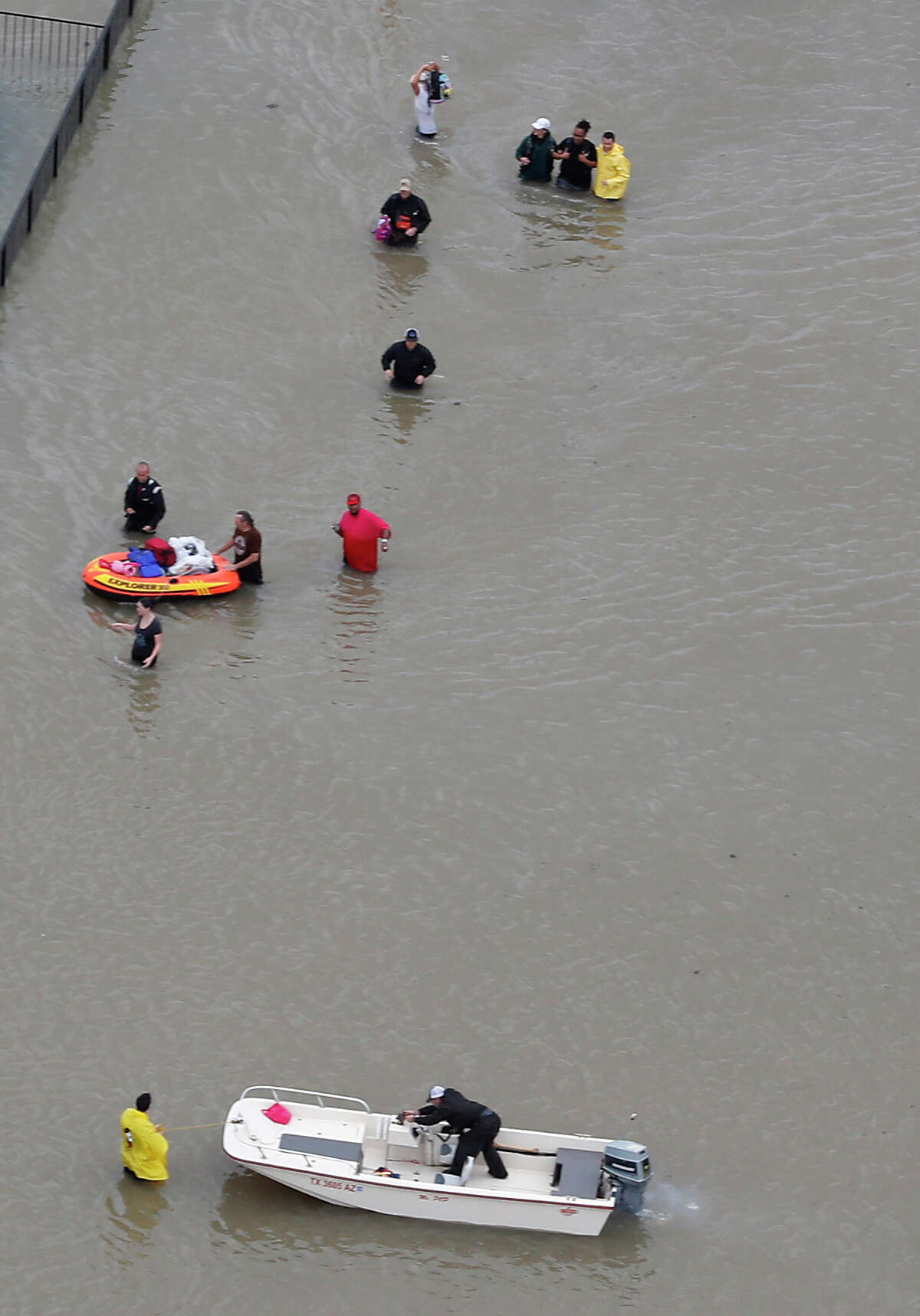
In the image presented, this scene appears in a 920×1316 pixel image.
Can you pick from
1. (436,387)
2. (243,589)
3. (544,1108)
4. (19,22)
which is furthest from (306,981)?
(19,22)

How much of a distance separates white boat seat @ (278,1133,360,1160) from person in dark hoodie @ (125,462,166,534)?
9148 mm

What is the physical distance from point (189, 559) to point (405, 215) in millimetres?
7996

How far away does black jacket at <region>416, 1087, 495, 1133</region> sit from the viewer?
1714 cm

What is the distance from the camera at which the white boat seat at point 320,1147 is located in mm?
17297

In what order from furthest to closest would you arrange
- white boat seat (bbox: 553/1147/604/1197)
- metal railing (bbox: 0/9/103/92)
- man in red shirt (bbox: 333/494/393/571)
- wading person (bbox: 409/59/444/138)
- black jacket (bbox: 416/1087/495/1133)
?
metal railing (bbox: 0/9/103/92) < wading person (bbox: 409/59/444/138) < man in red shirt (bbox: 333/494/393/571) < black jacket (bbox: 416/1087/495/1133) < white boat seat (bbox: 553/1147/604/1197)

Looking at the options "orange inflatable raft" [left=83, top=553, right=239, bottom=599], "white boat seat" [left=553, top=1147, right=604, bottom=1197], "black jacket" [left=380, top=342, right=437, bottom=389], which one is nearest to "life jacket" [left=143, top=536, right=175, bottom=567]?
"orange inflatable raft" [left=83, top=553, right=239, bottom=599]

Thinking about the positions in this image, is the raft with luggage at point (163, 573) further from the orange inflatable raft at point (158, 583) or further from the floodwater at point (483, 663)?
the floodwater at point (483, 663)

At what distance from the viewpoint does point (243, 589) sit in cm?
2355

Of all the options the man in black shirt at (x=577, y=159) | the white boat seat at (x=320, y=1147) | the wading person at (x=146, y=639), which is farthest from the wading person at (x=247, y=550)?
the man in black shirt at (x=577, y=159)

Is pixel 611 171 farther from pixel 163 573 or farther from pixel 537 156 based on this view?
pixel 163 573

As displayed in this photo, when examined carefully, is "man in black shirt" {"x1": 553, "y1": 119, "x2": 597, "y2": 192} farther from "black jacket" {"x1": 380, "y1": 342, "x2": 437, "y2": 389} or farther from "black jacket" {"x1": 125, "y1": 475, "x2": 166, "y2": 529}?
"black jacket" {"x1": 125, "y1": 475, "x2": 166, "y2": 529}

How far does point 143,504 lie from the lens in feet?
78.4

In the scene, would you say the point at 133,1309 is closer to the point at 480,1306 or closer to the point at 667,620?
the point at 480,1306

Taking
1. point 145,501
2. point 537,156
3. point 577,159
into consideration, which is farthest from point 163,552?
point 577,159
